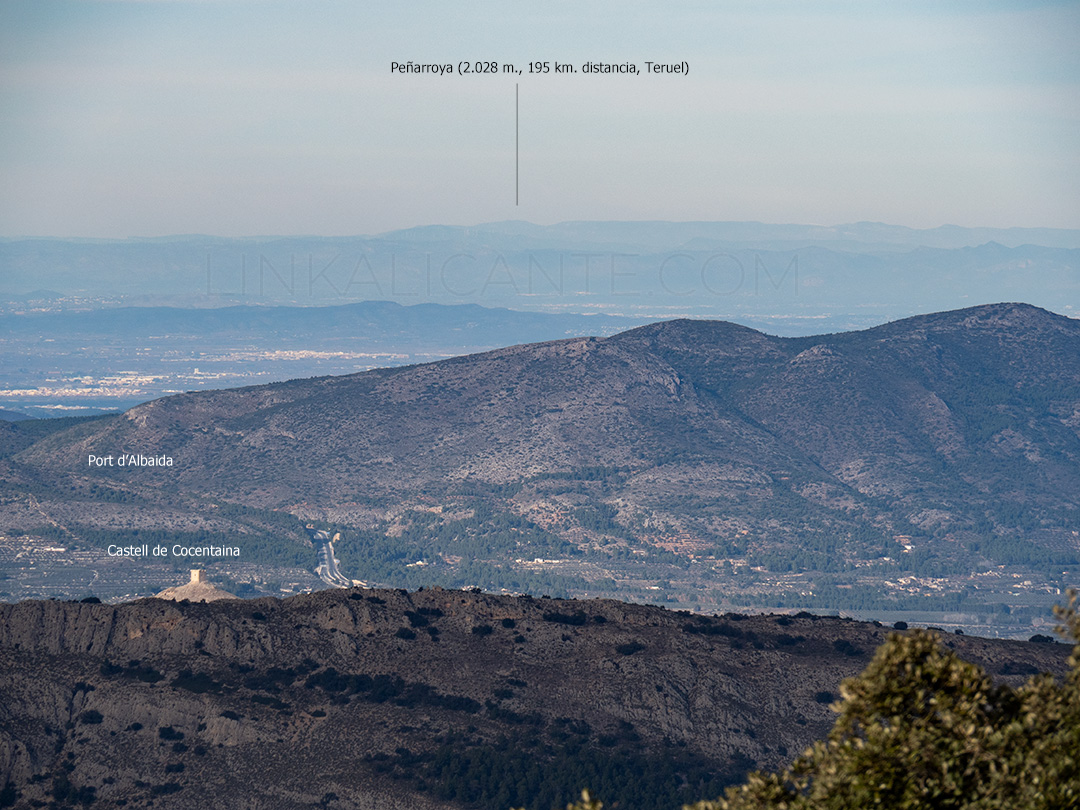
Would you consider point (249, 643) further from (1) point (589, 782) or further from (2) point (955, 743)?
(2) point (955, 743)

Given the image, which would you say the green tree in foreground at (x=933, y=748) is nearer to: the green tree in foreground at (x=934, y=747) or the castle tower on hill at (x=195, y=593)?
the green tree in foreground at (x=934, y=747)

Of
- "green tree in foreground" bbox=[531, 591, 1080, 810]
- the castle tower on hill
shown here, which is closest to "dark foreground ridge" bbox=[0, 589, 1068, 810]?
the castle tower on hill

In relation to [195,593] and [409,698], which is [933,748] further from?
[195,593]

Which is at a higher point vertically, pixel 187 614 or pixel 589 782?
pixel 187 614

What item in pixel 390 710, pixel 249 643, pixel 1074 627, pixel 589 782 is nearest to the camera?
pixel 1074 627

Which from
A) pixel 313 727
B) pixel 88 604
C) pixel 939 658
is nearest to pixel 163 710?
pixel 313 727

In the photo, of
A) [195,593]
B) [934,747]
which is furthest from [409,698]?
[934,747]

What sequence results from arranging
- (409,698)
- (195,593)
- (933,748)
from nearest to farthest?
1. (933,748)
2. (409,698)
3. (195,593)

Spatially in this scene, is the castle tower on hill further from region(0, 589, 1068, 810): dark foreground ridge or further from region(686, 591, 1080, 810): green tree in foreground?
region(686, 591, 1080, 810): green tree in foreground
